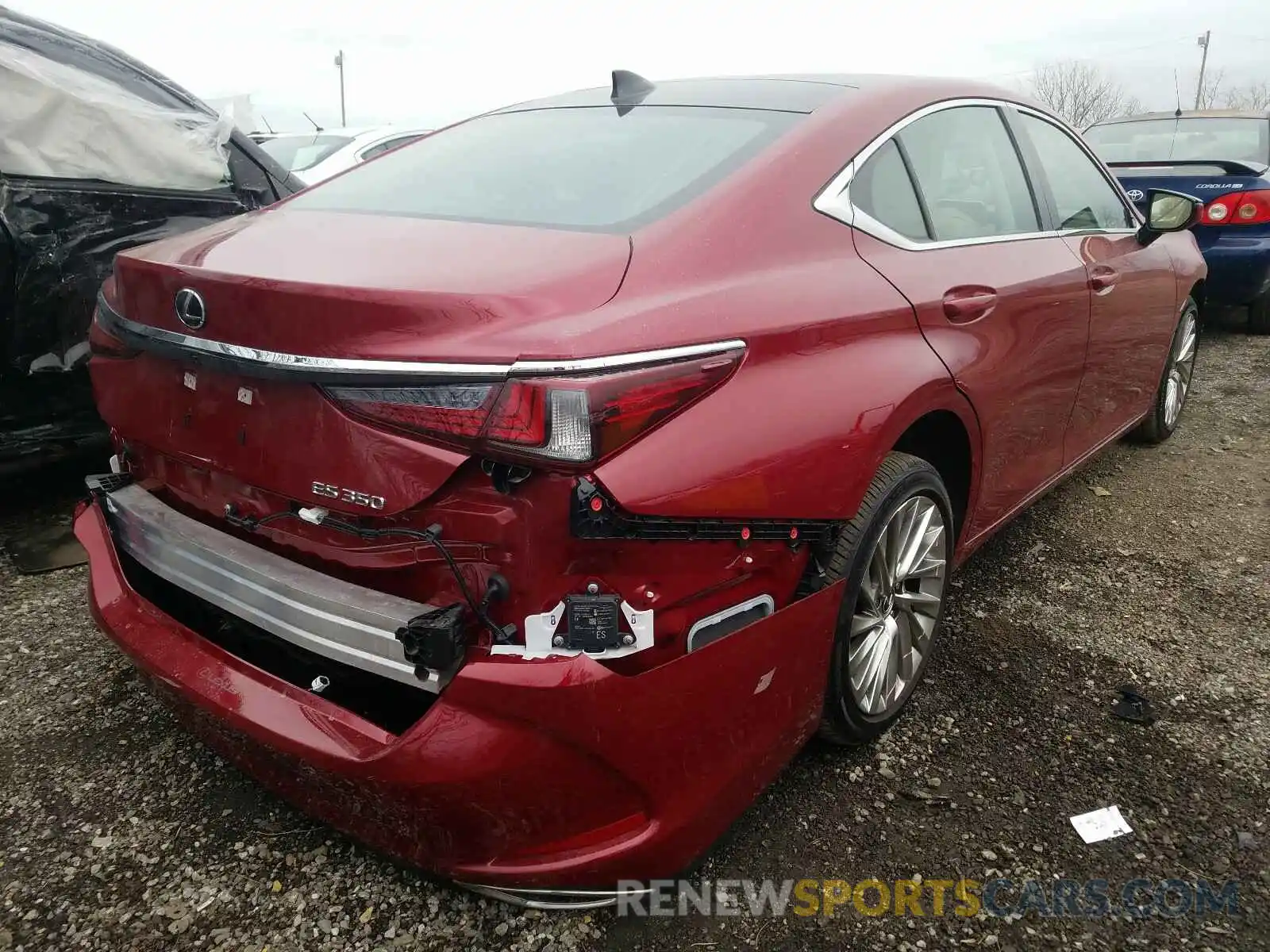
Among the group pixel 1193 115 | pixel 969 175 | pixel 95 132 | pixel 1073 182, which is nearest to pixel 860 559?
pixel 969 175

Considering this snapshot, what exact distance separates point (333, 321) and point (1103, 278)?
2527mm

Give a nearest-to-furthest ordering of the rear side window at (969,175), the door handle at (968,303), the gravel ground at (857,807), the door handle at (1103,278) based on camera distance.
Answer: the gravel ground at (857,807) < the door handle at (968,303) < the rear side window at (969,175) < the door handle at (1103,278)

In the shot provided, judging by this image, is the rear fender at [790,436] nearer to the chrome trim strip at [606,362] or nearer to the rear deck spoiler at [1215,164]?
the chrome trim strip at [606,362]

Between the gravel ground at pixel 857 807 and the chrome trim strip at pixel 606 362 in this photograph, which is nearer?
the chrome trim strip at pixel 606 362

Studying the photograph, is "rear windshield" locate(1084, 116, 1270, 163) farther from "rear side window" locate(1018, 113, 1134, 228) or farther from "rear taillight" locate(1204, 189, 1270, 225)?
"rear side window" locate(1018, 113, 1134, 228)

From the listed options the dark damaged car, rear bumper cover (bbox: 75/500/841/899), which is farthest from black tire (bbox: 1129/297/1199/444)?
A: the dark damaged car

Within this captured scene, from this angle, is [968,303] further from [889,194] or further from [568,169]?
[568,169]

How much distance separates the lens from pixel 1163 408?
440 centimetres

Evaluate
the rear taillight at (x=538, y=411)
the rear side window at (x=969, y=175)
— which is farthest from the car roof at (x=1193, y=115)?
the rear taillight at (x=538, y=411)

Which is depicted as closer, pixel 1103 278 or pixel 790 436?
pixel 790 436

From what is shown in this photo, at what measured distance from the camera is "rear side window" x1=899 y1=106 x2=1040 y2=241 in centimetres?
237

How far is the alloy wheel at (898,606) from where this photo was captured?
2119mm

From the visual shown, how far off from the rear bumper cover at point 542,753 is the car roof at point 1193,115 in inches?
283

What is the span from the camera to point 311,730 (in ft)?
5.38
